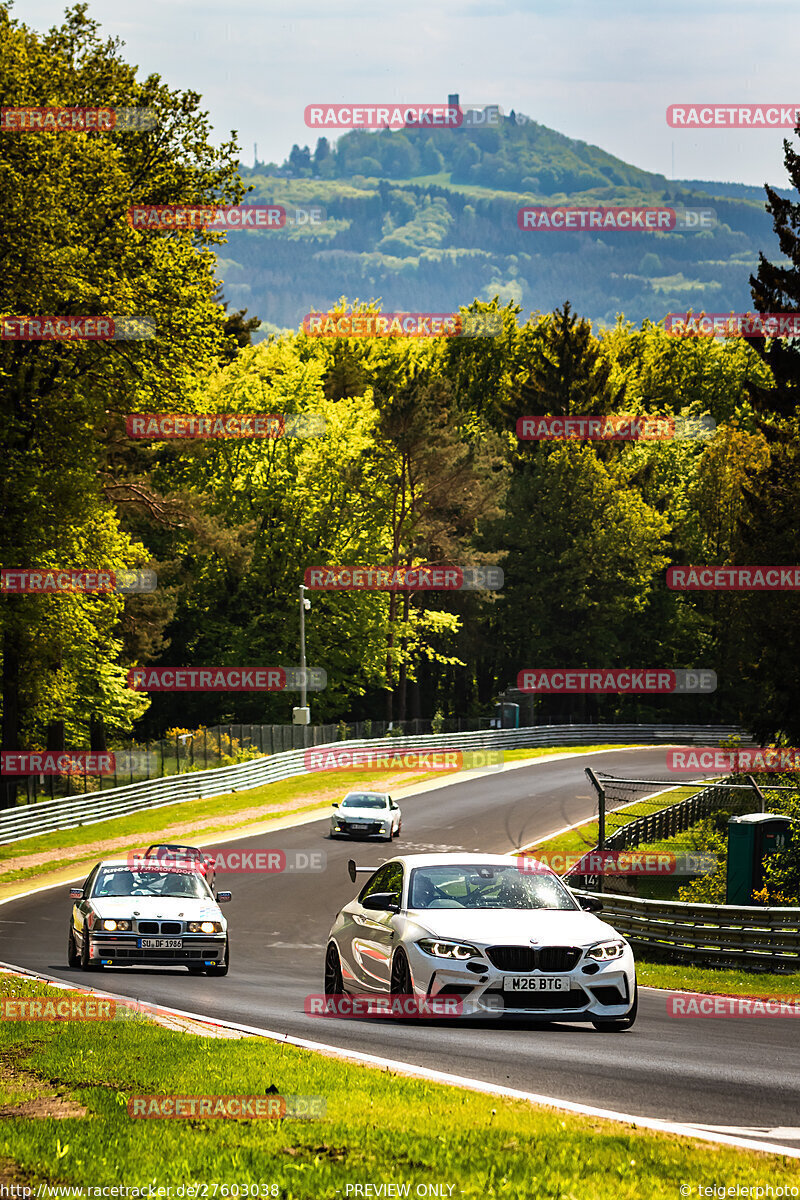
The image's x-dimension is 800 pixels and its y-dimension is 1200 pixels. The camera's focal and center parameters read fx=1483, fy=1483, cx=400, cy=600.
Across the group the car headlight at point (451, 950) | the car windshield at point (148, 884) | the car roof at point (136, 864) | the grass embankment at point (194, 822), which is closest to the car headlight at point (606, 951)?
the car headlight at point (451, 950)

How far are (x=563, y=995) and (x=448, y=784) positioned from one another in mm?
44700

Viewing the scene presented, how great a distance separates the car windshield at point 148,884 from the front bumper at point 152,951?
0.62 meters

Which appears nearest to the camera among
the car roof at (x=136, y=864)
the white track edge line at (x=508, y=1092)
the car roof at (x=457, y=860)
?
the white track edge line at (x=508, y=1092)

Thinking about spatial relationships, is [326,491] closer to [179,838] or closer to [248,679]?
[248,679]

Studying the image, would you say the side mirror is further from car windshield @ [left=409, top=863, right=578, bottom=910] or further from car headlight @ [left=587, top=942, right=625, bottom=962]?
car headlight @ [left=587, top=942, right=625, bottom=962]

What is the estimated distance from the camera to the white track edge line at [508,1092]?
7.58 m

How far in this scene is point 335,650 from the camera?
240ft

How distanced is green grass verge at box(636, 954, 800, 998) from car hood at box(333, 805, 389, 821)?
20.3 m

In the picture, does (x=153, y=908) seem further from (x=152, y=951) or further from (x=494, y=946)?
(x=494, y=946)

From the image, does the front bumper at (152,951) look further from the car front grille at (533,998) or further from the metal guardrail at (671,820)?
the metal guardrail at (671,820)

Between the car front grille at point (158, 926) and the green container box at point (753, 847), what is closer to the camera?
the car front grille at point (158, 926)

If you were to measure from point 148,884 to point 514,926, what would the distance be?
8.23 meters

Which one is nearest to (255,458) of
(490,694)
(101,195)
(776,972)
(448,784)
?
(448,784)

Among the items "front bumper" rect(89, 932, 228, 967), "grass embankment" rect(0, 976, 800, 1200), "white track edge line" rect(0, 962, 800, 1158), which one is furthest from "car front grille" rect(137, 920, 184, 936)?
"grass embankment" rect(0, 976, 800, 1200)
